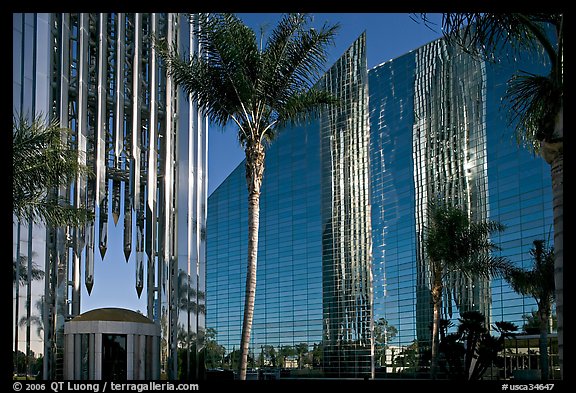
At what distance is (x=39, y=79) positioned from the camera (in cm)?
1631

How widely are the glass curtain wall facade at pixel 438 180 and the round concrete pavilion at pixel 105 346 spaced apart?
3247 centimetres

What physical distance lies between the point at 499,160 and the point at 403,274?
43.3ft

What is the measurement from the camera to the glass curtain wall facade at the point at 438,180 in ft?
160

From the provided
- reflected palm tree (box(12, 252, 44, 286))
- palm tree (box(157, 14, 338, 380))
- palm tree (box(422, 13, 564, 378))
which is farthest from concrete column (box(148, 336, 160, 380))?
palm tree (box(422, 13, 564, 378))

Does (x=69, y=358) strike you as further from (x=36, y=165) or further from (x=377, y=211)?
(x=377, y=211)

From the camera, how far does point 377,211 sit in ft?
211

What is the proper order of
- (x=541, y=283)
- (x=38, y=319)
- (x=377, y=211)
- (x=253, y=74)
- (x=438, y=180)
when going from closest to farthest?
(x=253, y=74) → (x=38, y=319) → (x=541, y=283) → (x=438, y=180) → (x=377, y=211)

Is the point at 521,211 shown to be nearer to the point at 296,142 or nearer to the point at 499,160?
the point at 499,160

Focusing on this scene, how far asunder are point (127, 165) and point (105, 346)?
18.7 ft

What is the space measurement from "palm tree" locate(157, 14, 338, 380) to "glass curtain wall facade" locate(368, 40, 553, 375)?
3363 centimetres

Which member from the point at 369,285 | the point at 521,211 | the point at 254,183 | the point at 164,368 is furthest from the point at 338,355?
the point at 254,183

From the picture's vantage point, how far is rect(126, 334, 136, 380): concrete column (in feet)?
59.1

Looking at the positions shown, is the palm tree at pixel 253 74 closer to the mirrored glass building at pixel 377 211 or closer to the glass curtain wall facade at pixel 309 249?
the mirrored glass building at pixel 377 211

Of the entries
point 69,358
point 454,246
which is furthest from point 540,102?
point 454,246
